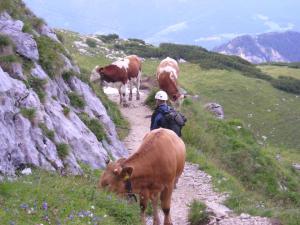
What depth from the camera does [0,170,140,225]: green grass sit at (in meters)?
8.16

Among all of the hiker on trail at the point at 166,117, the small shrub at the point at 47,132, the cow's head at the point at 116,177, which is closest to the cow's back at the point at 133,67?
the hiker on trail at the point at 166,117

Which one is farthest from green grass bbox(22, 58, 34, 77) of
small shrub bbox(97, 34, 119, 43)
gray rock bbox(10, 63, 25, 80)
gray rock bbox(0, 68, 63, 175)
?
small shrub bbox(97, 34, 119, 43)

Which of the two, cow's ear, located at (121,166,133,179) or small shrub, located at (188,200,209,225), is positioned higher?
cow's ear, located at (121,166,133,179)

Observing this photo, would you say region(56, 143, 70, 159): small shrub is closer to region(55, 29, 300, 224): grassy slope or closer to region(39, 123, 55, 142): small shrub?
region(39, 123, 55, 142): small shrub

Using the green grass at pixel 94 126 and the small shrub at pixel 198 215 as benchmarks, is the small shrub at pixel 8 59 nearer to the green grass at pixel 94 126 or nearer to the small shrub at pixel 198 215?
the green grass at pixel 94 126

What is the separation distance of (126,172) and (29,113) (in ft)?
10.5

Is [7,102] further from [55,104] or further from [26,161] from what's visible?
[55,104]

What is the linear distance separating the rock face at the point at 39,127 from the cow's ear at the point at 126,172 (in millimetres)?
2036

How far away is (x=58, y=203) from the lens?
8.86 metres

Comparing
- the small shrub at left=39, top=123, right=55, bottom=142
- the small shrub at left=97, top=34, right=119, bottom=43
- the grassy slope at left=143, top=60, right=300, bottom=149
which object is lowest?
the grassy slope at left=143, top=60, right=300, bottom=149

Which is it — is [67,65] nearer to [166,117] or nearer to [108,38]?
[166,117]

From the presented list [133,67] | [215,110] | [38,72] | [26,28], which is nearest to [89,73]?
[133,67]

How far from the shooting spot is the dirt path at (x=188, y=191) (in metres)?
12.2

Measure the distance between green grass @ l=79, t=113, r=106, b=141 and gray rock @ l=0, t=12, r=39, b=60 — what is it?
223 cm
